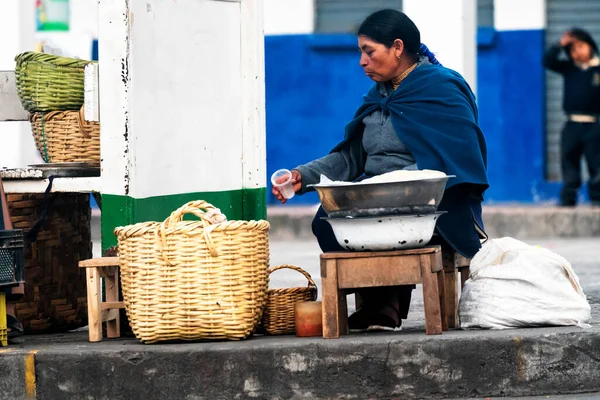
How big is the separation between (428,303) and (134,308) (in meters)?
1.09

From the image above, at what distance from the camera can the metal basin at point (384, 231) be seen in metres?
4.77

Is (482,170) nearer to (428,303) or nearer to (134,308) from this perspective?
(428,303)

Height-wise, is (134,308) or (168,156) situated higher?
(168,156)

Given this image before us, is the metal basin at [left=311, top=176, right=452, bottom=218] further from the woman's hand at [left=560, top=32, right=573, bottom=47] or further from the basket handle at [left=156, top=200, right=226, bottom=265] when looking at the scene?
the woman's hand at [left=560, top=32, right=573, bottom=47]

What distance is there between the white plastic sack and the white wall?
9.80 meters

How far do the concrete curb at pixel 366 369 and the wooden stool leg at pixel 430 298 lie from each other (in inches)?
4.0

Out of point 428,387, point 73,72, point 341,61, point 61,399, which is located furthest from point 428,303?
point 341,61

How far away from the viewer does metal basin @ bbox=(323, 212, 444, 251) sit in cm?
477

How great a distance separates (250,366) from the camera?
4.68 meters

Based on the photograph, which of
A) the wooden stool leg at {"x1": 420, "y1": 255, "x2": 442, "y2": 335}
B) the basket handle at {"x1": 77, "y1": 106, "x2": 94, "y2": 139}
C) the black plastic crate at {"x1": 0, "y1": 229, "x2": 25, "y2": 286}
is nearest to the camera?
the wooden stool leg at {"x1": 420, "y1": 255, "x2": 442, "y2": 335}

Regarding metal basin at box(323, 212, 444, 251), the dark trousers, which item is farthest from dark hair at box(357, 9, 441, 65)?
the dark trousers

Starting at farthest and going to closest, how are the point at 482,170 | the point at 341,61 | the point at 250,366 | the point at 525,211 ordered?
the point at 341,61 < the point at 525,211 < the point at 482,170 < the point at 250,366

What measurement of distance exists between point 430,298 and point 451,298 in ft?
1.26

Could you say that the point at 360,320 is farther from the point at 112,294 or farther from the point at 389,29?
the point at 389,29
